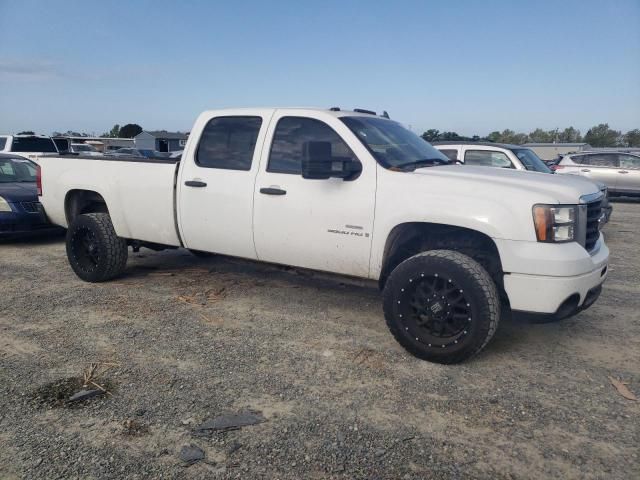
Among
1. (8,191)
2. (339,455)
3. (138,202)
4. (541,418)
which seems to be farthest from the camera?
(8,191)

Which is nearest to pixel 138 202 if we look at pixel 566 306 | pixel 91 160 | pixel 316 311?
pixel 91 160

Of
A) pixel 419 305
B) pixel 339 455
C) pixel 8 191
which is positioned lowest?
pixel 339 455

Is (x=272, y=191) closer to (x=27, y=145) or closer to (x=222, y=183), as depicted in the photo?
(x=222, y=183)

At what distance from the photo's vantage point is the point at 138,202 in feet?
17.2

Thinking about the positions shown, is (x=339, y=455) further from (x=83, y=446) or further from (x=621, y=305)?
(x=621, y=305)

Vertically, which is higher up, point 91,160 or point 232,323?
point 91,160

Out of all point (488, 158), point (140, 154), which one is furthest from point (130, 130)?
point (488, 158)

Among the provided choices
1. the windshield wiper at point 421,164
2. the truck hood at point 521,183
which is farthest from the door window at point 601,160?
the truck hood at point 521,183

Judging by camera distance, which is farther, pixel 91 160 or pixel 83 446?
pixel 91 160

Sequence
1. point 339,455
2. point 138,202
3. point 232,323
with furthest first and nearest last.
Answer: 1. point 138,202
2. point 232,323
3. point 339,455

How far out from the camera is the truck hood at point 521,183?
11.6 feet

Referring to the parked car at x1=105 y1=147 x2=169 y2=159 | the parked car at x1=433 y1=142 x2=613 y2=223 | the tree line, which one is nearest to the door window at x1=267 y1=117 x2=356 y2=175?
the parked car at x1=105 y1=147 x2=169 y2=159

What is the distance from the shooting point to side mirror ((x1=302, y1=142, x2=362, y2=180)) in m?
3.83

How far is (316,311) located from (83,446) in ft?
8.35
